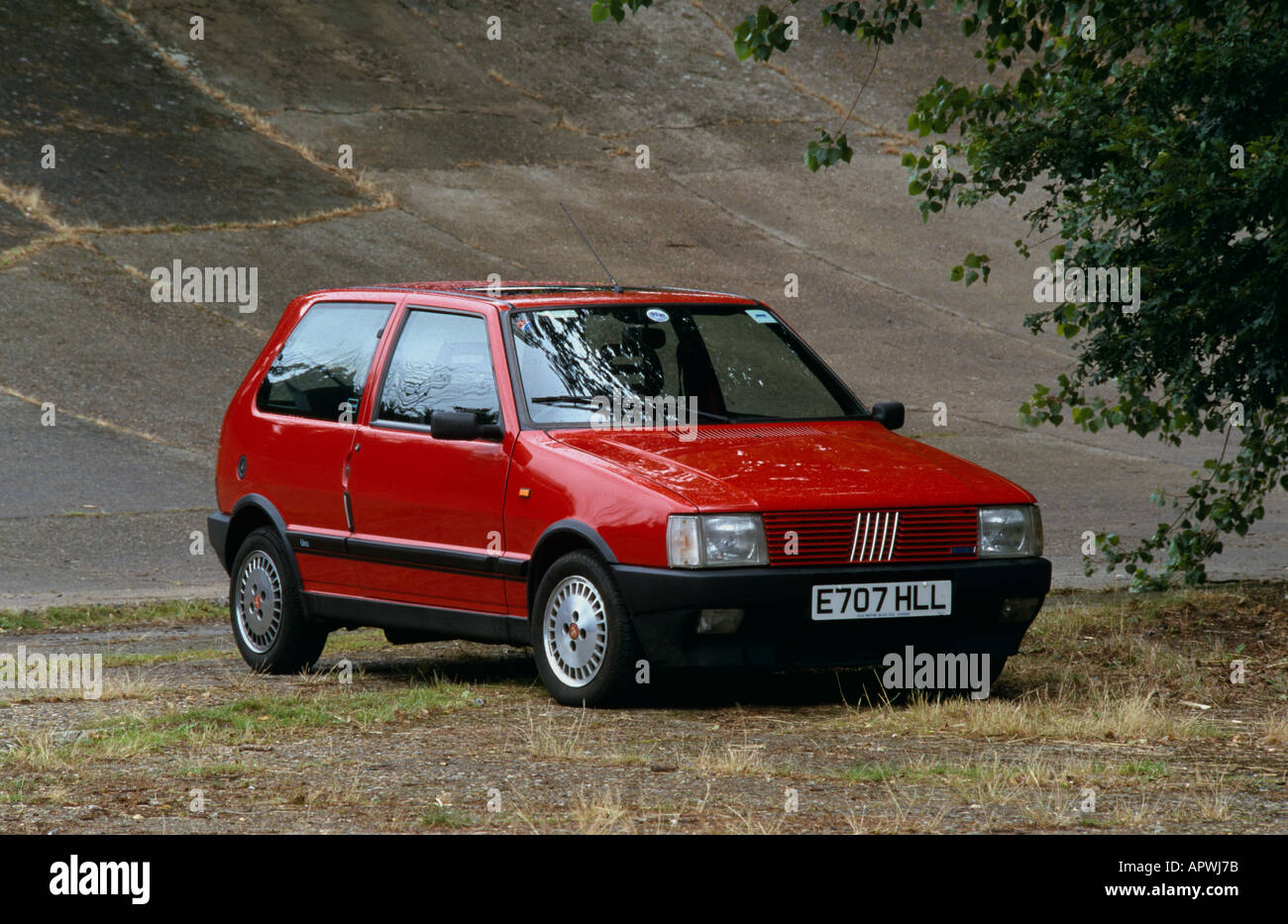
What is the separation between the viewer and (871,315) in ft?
93.0

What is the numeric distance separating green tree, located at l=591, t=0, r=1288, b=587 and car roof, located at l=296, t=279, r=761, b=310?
156 centimetres

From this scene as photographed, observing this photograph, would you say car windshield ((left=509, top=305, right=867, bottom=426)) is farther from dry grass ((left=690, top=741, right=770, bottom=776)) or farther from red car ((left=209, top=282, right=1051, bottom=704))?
dry grass ((left=690, top=741, right=770, bottom=776))

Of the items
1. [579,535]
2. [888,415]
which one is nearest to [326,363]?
[579,535]

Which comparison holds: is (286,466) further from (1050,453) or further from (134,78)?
(134,78)

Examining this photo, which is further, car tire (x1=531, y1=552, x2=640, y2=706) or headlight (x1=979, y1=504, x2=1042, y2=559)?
headlight (x1=979, y1=504, x2=1042, y2=559)

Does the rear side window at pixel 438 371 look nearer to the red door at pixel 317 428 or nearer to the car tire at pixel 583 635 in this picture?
the red door at pixel 317 428

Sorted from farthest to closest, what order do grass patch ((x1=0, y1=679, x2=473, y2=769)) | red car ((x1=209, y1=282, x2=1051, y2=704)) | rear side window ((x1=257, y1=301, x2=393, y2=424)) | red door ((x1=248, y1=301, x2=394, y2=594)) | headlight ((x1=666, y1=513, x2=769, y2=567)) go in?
1. rear side window ((x1=257, y1=301, x2=393, y2=424))
2. red door ((x1=248, y1=301, x2=394, y2=594))
3. red car ((x1=209, y1=282, x2=1051, y2=704))
4. headlight ((x1=666, y1=513, x2=769, y2=567))
5. grass patch ((x1=0, y1=679, x2=473, y2=769))

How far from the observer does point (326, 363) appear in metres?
9.48

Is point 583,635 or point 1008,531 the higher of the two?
point 1008,531

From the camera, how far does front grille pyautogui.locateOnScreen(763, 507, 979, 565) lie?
7.42 metres

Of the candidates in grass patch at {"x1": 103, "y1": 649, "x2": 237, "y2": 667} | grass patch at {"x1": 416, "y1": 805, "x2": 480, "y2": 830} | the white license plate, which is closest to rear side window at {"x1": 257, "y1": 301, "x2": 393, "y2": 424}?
grass patch at {"x1": 103, "y1": 649, "x2": 237, "y2": 667}

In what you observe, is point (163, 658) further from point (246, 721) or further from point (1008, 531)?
point (1008, 531)

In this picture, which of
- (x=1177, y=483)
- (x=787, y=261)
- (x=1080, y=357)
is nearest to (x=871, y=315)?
(x=787, y=261)

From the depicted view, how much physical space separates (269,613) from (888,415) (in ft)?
11.2
